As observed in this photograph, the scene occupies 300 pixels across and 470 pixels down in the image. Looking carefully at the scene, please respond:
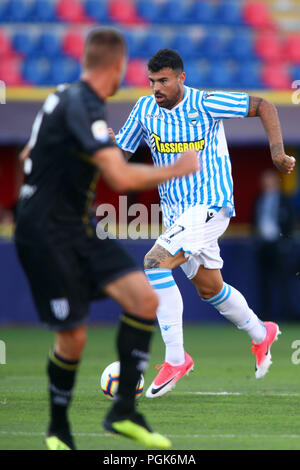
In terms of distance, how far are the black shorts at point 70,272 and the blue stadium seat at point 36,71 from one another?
10090mm

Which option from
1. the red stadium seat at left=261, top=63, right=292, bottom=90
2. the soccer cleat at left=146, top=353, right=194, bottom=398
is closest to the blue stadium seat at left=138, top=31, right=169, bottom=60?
the red stadium seat at left=261, top=63, right=292, bottom=90

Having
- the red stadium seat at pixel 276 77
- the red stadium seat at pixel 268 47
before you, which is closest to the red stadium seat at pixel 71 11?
the red stadium seat at pixel 268 47

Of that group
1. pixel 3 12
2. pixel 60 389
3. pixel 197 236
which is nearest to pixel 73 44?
pixel 3 12

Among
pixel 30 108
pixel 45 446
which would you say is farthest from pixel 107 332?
pixel 45 446

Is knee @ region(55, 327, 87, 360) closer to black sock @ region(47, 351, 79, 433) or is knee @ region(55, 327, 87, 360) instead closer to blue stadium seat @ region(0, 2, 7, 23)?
black sock @ region(47, 351, 79, 433)

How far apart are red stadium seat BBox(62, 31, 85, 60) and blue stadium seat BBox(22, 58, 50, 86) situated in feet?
1.46

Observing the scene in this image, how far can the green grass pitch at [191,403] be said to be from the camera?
5.11 metres

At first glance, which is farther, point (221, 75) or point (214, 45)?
point (214, 45)

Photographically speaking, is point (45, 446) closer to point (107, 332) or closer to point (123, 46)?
point (123, 46)

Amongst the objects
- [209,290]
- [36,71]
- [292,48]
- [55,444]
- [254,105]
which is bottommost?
[209,290]

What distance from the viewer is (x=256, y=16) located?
16359 mm

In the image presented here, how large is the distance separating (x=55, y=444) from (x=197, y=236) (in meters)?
2.57

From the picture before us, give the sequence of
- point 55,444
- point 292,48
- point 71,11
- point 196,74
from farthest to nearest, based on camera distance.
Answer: point 71,11, point 292,48, point 196,74, point 55,444

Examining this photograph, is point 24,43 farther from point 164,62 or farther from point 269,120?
point 269,120
